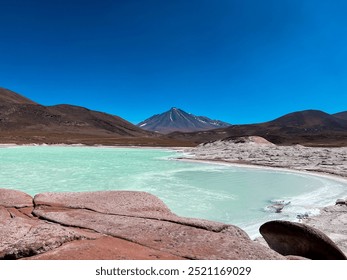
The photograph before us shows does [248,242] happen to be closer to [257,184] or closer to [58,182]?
[257,184]

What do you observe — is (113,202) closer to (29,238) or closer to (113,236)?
(113,236)

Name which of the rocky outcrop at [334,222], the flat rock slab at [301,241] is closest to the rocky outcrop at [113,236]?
the flat rock slab at [301,241]

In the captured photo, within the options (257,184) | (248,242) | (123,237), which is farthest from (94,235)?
(257,184)

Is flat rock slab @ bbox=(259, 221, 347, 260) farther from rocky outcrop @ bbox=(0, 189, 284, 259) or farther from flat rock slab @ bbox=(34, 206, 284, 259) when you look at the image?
flat rock slab @ bbox=(34, 206, 284, 259)

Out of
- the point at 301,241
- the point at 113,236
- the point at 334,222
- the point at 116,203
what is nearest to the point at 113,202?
the point at 116,203
